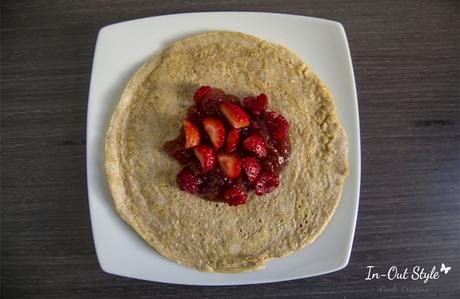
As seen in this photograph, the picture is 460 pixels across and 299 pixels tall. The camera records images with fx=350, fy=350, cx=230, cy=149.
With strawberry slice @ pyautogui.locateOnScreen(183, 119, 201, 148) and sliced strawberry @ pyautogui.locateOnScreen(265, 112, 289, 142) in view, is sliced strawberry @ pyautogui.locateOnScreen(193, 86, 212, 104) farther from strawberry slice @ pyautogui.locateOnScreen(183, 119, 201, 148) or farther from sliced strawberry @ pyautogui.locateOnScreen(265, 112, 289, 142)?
sliced strawberry @ pyautogui.locateOnScreen(265, 112, 289, 142)

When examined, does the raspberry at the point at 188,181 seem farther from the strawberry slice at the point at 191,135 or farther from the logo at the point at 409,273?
the logo at the point at 409,273

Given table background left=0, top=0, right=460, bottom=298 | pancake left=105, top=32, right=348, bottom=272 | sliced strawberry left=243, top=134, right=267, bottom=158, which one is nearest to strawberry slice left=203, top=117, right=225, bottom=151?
sliced strawberry left=243, top=134, right=267, bottom=158

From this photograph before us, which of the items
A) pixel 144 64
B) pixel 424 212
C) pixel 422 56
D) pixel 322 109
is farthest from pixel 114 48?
pixel 424 212

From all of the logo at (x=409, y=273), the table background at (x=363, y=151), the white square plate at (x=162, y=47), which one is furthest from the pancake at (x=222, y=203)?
the logo at (x=409, y=273)

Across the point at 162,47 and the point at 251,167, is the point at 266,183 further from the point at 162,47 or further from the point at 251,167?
the point at 162,47

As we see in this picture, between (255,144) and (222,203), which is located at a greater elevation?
(255,144)

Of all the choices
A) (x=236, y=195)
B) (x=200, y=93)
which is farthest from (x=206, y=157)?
(x=200, y=93)
